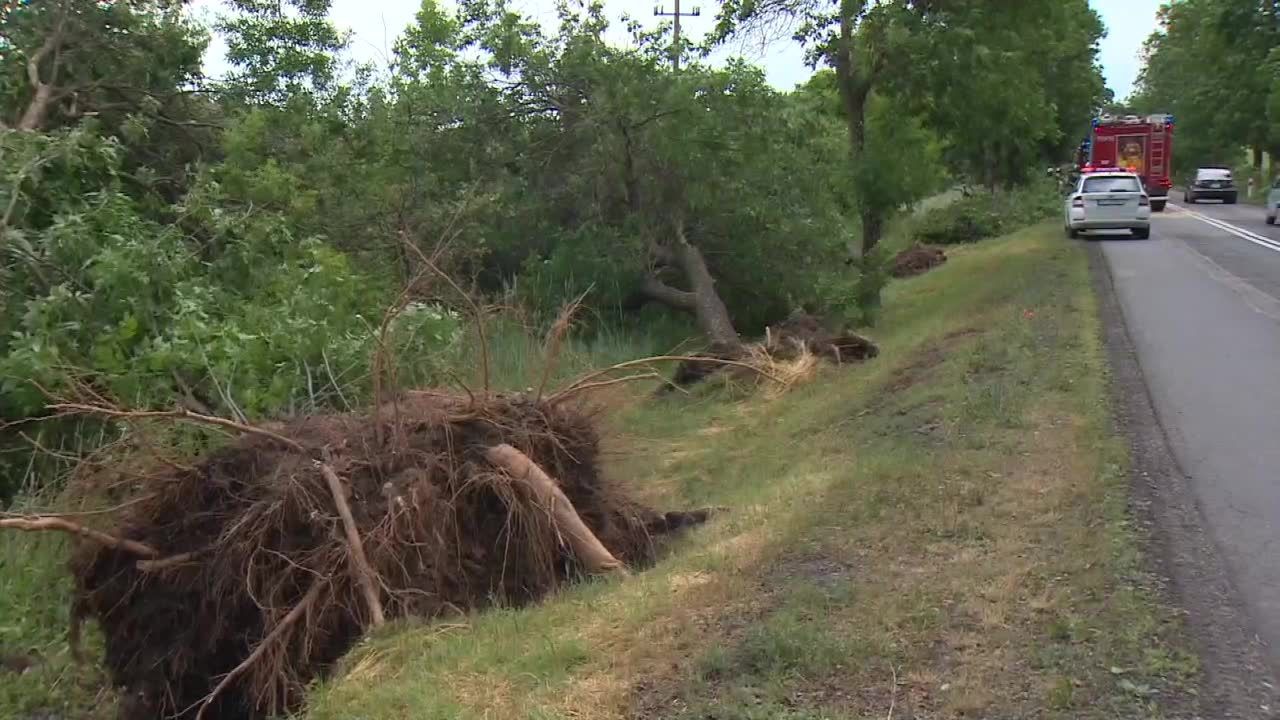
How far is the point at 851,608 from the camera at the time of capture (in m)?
5.10

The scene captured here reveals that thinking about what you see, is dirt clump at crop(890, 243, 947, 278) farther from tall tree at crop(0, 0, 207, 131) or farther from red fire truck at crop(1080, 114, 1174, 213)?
tall tree at crop(0, 0, 207, 131)

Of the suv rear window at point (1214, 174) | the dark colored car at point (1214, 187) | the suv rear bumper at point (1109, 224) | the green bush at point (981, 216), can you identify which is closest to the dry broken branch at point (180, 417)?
the suv rear bumper at point (1109, 224)

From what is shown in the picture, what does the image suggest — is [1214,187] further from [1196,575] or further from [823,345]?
[1196,575]

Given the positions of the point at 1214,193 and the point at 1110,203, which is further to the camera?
the point at 1214,193

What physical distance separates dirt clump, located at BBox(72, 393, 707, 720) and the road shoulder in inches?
122

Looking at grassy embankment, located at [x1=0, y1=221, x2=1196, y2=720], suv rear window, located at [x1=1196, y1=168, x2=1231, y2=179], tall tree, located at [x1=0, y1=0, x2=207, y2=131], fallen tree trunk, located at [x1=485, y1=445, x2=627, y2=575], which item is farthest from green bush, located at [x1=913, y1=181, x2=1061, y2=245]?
fallen tree trunk, located at [x1=485, y1=445, x2=627, y2=575]

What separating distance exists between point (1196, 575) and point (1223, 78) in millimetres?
53237

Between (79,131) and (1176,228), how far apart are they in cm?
2924

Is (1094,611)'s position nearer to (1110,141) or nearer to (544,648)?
(544,648)

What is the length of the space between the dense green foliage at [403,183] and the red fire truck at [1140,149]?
1603 centimetres

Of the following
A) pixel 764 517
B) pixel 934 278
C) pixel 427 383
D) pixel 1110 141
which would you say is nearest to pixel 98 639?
pixel 427 383

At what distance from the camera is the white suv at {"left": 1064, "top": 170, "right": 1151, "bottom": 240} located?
87.0 feet

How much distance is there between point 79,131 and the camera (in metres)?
9.88

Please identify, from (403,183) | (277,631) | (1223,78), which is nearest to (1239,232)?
(403,183)
